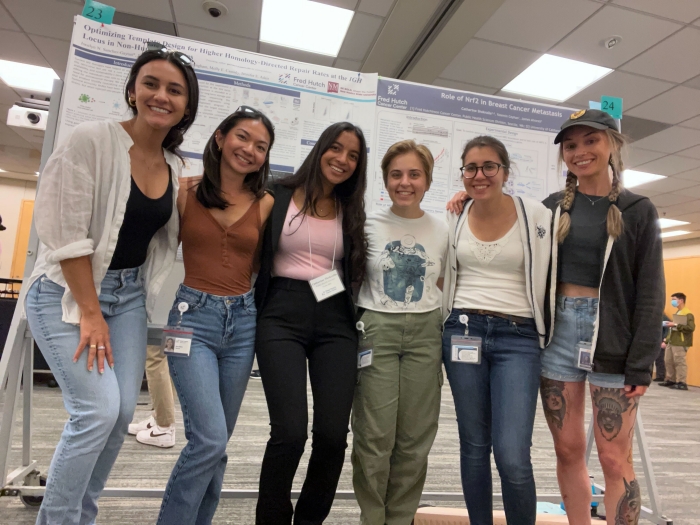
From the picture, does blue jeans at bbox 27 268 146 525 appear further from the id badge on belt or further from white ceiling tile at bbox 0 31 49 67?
white ceiling tile at bbox 0 31 49 67

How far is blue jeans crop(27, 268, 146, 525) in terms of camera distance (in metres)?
1.13

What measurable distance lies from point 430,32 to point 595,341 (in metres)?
3.19

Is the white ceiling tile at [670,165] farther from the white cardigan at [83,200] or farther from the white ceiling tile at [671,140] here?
the white cardigan at [83,200]

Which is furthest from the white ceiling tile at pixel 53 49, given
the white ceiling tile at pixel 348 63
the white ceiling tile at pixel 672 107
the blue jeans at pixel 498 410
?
the white ceiling tile at pixel 672 107

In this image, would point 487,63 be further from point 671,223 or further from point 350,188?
point 671,223

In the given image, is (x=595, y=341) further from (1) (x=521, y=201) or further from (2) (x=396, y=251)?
(2) (x=396, y=251)

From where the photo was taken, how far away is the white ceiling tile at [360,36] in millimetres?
3632

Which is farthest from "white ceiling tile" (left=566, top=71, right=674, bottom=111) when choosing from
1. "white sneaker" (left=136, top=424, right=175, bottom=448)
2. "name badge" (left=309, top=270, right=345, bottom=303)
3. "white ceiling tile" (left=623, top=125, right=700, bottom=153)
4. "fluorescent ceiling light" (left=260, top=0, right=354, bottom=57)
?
"white sneaker" (left=136, top=424, right=175, bottom=448)

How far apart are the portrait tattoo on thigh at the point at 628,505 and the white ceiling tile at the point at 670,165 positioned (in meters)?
6.28

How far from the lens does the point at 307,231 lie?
1.51 meters

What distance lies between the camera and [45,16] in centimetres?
380

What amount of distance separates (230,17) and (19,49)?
250 cm

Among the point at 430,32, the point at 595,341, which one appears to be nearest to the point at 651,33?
the point at 430,32

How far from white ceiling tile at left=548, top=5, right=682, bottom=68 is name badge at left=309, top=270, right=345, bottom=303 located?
3345 millimetres
